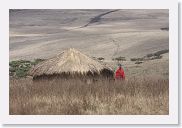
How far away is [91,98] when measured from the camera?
14.9 m

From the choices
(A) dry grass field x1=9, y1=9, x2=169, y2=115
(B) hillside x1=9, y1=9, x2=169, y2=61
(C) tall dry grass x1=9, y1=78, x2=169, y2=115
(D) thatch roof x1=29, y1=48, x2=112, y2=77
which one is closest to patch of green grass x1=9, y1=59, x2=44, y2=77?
(A) dry grass field x1=9, y1=9, x2=169, y2=115

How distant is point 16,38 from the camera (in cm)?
3325

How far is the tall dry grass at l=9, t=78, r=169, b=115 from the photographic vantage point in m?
14.3

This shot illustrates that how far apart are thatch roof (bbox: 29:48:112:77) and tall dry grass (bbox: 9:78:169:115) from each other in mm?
1161

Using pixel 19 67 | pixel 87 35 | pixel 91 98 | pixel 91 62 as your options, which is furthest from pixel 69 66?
pixel 87 35

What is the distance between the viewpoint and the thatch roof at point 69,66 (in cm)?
1736

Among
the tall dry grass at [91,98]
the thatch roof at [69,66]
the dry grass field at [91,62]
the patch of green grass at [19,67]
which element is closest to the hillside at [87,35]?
the dry grass field at [91,62]

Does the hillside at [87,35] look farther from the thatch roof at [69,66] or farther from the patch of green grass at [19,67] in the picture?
the thatch roof at [69,66]

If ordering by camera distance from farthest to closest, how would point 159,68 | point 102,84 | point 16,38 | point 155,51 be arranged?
1. point 16,38
2. point 155,51
3. point 159,68
4. point 102,84

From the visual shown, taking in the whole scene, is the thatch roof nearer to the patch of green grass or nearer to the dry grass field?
the dry grass field
